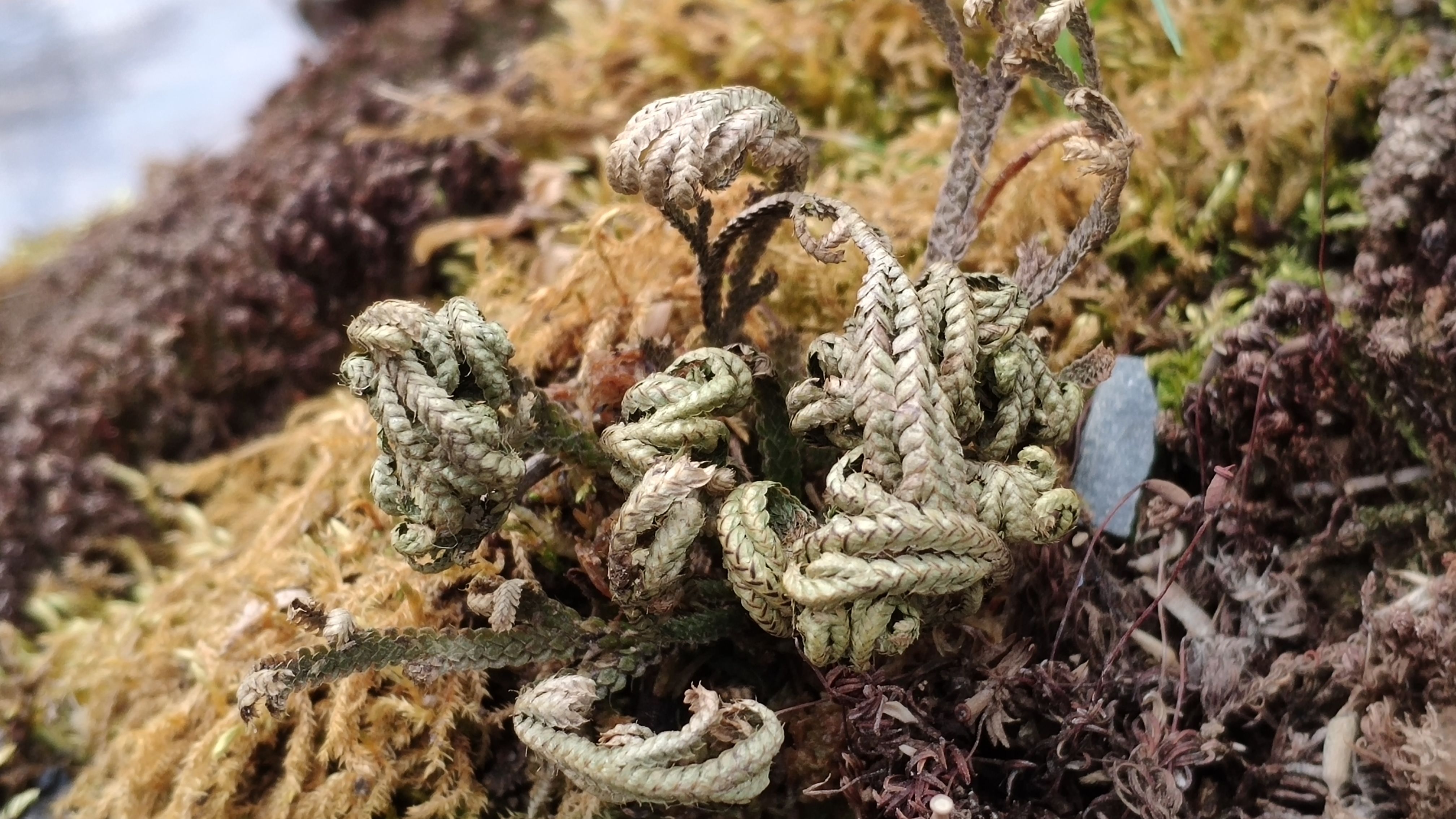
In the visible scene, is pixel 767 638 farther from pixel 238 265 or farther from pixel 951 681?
pixel 238 265

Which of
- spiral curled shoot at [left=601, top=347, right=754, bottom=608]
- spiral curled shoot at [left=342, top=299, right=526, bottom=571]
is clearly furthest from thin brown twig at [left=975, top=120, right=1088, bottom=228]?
spiral curled shoot at [left=342, top=299, right=526, bottom=571]

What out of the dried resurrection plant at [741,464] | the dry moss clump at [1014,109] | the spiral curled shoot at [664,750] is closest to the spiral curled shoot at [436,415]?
the dried resurrection plant at [741,464]

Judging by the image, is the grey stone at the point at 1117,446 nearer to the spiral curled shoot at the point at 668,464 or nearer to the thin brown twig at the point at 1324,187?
the thin brown twig at the point at 1324,187

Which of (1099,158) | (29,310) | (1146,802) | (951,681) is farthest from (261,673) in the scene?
(29,310)

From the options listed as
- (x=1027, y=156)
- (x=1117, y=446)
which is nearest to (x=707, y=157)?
(x=1027, y=156)

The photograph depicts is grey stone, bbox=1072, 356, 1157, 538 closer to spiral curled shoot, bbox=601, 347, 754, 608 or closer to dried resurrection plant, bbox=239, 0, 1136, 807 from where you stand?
dried resurrection plant, bbox=239, 0, 1136, 807

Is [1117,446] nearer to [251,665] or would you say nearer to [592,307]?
[592,307]
